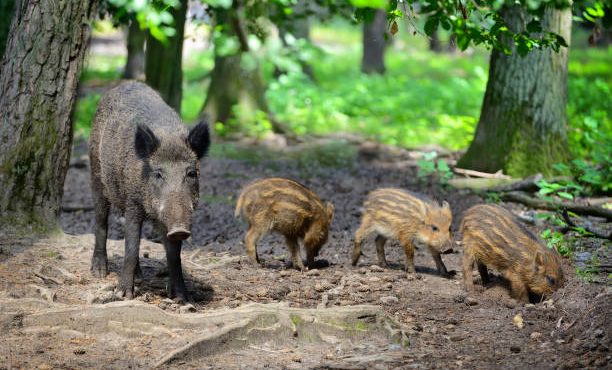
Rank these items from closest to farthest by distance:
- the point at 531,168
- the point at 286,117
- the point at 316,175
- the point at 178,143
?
the point at 178,143 → the point at 531,168 → the point at 316,175 → the point at 286,117

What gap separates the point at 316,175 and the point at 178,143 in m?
5.63

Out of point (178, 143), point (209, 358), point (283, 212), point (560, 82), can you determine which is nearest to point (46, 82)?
point (178, 143)

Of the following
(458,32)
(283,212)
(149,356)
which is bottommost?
(149,356)

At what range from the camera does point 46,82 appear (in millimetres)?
6621

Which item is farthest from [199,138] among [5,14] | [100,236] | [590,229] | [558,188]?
[5,14]

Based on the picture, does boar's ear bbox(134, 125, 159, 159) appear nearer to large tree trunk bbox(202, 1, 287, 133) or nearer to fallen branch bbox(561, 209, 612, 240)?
fallen branch bbox(561, 209, 612, 240)

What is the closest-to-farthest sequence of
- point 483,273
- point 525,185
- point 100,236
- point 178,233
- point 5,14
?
1. point 178,233
2. point 100,236
3. point 483,273
4. point 525,185
5. point 5,14

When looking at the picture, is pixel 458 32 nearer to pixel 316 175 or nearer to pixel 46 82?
pixel 46 82

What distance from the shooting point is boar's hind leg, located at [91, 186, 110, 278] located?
21.6ft

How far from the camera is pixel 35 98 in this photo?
6605 mm

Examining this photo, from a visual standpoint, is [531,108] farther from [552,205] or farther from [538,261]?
[538,261]

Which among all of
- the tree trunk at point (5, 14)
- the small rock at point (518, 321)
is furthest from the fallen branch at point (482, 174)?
the tree trunk at point (5, 14)

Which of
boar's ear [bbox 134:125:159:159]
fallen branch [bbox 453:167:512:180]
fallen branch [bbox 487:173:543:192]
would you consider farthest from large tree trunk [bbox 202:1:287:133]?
boar's ear [bbox 134:125:159:159]

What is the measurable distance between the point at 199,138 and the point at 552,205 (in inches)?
169
